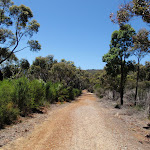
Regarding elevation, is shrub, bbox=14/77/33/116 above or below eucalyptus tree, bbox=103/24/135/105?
below

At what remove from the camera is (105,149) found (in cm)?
464

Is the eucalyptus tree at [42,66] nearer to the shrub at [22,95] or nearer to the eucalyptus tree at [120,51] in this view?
the eucalyptus tree at [120,51]

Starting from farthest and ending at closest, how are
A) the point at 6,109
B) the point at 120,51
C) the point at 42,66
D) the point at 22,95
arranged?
the point at 42,66
the point at 120,51
the point at 22,95
the point at 6,109

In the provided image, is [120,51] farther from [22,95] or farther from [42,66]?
[42,66]

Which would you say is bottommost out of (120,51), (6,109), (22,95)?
(6,109)

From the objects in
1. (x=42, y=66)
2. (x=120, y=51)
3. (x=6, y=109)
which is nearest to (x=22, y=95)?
(x=6, y=109)

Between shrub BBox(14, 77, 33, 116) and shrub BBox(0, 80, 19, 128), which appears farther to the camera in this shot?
shrub BBox(14, 77, 33, 116)

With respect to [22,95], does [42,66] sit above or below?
above

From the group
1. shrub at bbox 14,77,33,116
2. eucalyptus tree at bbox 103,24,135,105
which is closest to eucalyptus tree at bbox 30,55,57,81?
eucalyptus tree at bbox 103,24,135,105

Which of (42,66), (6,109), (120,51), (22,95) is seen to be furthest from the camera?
(42,66)

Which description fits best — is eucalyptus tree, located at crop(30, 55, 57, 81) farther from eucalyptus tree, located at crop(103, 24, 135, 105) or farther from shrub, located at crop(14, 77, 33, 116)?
shrub, located at crop(14, 77, 33, 116)

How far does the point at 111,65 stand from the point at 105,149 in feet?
45.4

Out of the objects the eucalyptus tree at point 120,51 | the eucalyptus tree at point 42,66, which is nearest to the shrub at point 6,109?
the eucalyptus tree at point 120,51

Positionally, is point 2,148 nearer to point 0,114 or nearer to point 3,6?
point 0,114
